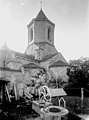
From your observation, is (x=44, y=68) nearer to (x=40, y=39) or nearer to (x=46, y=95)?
(x=40, y=39)

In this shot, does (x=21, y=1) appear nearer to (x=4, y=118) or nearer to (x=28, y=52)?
(x=4, y=118)

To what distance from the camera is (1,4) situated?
4305 millimetres

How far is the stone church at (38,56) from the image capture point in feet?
47.4

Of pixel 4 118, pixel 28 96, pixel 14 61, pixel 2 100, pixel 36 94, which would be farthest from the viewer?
pixel 14 61

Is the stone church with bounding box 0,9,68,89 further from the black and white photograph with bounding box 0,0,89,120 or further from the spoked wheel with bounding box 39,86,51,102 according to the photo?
the spoked wheel with bounding box 39,86,51,102

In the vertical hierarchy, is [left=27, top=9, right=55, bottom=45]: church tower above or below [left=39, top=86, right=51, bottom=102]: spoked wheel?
above

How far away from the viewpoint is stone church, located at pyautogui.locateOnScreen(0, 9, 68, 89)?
1444 centimetres

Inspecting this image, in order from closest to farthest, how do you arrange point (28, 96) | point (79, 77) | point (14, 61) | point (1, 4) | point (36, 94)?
point (1, 4)
point (28, 96)
point (36, 94)
point (79, 77)
point (14, 61)

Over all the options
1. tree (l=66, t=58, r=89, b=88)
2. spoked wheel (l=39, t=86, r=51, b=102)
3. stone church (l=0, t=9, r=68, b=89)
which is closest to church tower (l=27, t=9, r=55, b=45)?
stone church (l=0, t=9, r=68, b=89)

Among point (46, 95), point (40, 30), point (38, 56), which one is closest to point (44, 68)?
point (38, 56)

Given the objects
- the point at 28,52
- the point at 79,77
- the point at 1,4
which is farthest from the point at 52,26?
the point at 1,4

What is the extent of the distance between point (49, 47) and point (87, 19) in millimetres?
15064

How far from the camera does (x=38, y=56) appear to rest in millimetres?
17812

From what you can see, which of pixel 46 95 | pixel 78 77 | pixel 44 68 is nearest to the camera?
pixel 46 95
